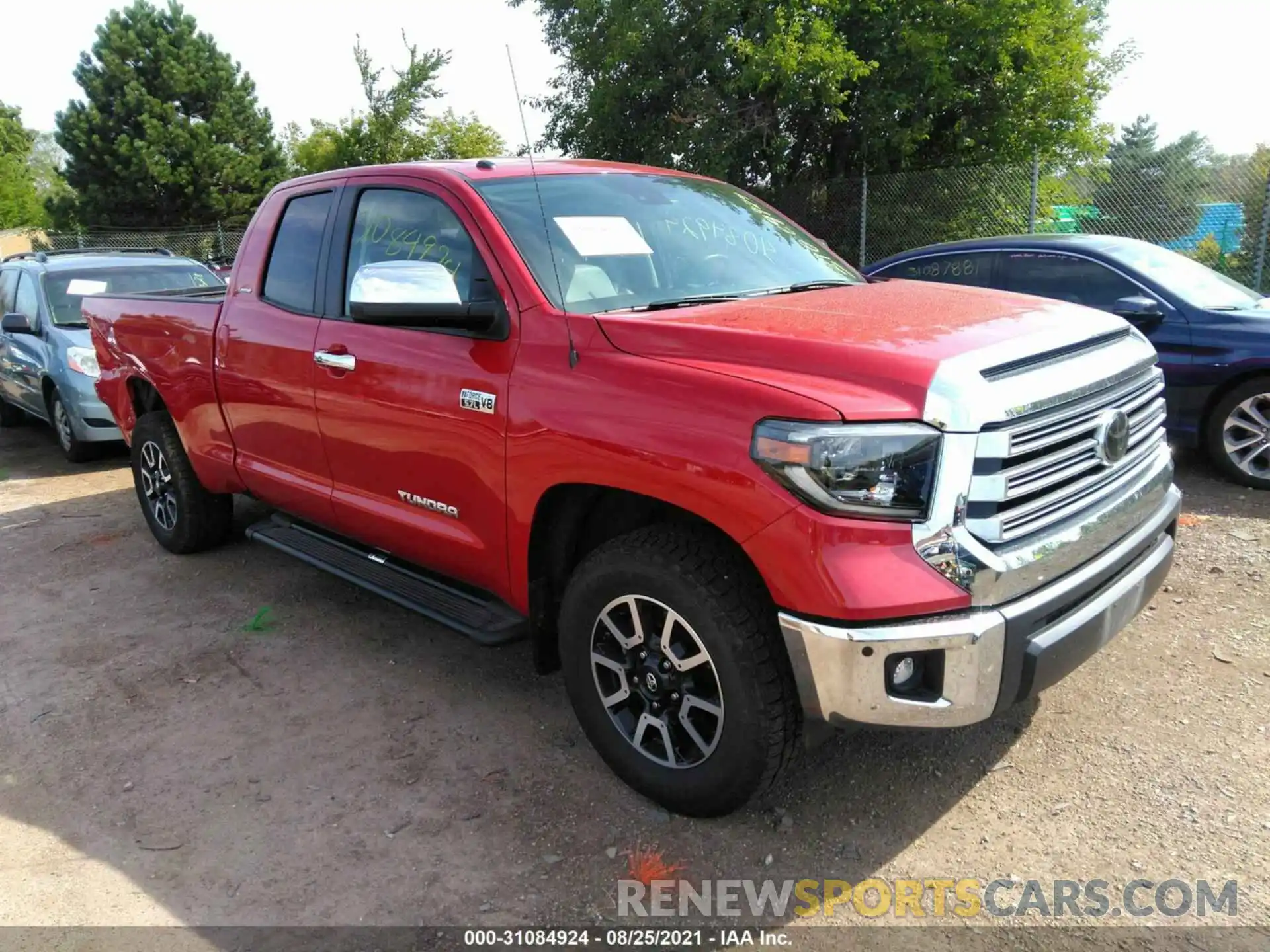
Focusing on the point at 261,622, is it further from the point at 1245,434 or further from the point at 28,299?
the point at 28,299

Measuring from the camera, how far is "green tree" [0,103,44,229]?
49.7 meters

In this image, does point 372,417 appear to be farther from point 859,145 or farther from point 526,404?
point 859,145

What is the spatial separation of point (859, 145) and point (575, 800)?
42.2ft

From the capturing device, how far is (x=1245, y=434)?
5.79m

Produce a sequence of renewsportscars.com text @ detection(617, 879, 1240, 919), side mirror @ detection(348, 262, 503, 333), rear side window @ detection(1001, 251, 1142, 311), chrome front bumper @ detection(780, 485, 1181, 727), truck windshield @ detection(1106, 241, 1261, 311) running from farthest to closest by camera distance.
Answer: rear side window @ detection(1001, 251, 1142, 311) < truck windshield @ detection(1106, 241, 1261, 311) < side mirror @ detection(348, 262, 503, 333) < renewsportscars.com text @ detection(617, 879, 1240, 919) < chrome front bumper @ detection(780, 485, 1181, 727)

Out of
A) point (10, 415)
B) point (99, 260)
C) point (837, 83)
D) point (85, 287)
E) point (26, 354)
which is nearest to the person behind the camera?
point (85, 287)

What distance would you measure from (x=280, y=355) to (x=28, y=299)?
6180mm

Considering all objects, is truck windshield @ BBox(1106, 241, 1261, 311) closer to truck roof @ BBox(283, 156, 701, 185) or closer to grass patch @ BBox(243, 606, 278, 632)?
truck roof @ BBox(283, 156, 701, 185)

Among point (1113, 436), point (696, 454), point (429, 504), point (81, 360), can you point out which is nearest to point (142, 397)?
point (81, 360)

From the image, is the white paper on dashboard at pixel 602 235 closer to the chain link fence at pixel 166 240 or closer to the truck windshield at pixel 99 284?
the truck windshield at pixel 99 284

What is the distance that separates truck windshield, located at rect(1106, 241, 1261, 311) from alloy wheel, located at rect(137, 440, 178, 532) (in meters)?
6.32

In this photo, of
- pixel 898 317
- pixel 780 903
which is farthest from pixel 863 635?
pixel 898 317

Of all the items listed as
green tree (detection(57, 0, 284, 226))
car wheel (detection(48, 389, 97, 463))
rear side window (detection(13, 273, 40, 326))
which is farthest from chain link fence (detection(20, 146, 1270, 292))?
green tree (detection(57, 0, 284, 226))

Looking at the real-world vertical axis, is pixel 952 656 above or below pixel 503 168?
below
